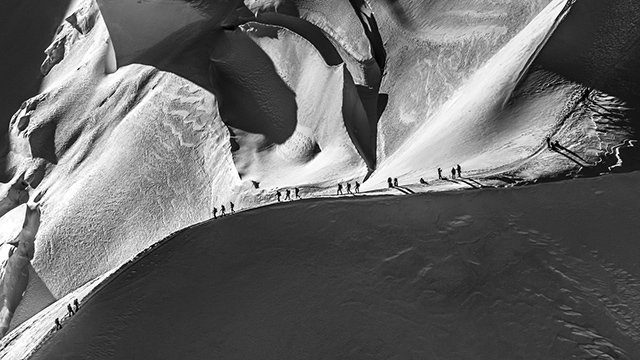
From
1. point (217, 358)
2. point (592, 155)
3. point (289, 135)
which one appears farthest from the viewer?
point (289, 135)

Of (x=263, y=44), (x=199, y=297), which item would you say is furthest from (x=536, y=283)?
(x=263, y=44)

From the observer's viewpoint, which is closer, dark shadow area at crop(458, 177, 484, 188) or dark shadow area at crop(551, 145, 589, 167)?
dark shadow area at crop(458, 177, 484, 188)

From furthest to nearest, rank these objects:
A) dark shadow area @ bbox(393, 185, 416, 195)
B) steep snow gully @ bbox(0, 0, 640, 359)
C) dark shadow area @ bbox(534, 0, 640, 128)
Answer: dark shadow area @ bbox(534, 0, 640, 128) < dark shadow area @ bbox(393, 185, 416, 195) < steep snow gully @ bbox(0, 0, 640, 359)

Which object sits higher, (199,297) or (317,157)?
(199,297)

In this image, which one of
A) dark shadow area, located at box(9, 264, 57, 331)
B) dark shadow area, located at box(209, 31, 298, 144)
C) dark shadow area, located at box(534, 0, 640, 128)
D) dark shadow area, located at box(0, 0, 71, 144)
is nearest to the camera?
dark shadow area, located at box(534, 0, 640, 128)

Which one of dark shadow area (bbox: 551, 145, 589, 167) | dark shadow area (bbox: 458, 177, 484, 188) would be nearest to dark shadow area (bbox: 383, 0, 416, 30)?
dark shadow area (bbox: 551, 145, 589, 167)

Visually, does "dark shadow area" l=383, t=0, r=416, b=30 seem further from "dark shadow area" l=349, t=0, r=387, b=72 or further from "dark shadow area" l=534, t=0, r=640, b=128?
"dark shadow area" l=534, t=0, r=640, b=128

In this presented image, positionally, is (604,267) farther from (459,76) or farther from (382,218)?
(459,76)
